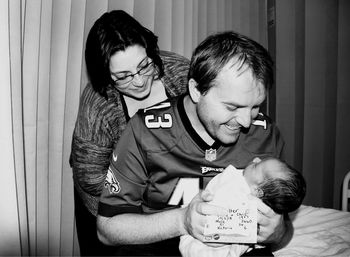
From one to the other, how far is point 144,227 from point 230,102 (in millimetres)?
543

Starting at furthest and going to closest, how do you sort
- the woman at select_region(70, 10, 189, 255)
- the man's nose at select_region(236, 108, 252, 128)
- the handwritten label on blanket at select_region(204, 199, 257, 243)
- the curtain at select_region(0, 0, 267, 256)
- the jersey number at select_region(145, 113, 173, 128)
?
the curtain at select_region(0, 0, 267, 256), the woman at select_region(70, 10, 189, 255), the jersey number at select_region(145, 113, 173, 128), the man's nose at select_region(236, 108, 252, 128), the handwritten label on blanket at select_region(204, 199, 257, 243)

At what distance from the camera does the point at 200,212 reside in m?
1.28

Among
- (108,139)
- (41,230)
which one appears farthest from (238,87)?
(41,230)

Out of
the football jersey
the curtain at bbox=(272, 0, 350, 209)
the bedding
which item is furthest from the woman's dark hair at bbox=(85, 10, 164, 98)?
the curtain at bbox=(272, 0, 350, 209)

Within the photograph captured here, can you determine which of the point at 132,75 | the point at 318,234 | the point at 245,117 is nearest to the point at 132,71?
the point at 132,75

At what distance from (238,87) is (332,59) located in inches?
98.9

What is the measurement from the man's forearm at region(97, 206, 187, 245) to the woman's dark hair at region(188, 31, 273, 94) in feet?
1.58

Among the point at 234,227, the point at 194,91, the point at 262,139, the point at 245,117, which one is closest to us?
the point at 234,227

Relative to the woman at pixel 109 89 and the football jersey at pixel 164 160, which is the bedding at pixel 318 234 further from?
the woman at pixel 109 89

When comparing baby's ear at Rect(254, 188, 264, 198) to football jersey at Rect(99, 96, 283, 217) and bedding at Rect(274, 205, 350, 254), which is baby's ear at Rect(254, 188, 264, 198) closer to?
football jersey at Rect(99, 96, 283, 217)

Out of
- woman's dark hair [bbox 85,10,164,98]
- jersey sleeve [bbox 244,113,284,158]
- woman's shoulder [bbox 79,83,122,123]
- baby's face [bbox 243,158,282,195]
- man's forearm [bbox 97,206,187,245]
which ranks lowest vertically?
man's forearm [bbox 97,206,187,245]

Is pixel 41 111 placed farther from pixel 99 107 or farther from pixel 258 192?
pixel 258 192

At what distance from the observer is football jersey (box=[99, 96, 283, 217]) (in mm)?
1457

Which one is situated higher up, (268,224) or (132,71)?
(132,71)
